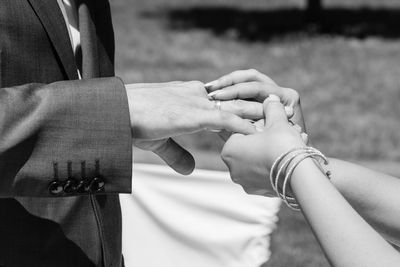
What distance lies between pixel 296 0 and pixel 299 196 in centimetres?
1996

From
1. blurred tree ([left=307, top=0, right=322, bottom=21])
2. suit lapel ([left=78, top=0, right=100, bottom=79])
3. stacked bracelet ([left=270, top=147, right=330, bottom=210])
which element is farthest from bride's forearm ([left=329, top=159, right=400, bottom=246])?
blurred tree ([left=307, top=0, right=322, bottom=21])

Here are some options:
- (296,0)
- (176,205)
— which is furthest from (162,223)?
(296,0)

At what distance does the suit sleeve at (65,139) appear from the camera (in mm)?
1935

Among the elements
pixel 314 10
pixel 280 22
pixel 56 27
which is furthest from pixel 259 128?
pixel 280 22

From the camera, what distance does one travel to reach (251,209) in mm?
3727

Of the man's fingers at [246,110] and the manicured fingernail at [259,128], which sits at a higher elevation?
the man's fingers at [246,110]

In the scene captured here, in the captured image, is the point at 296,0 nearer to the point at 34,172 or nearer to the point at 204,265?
the point at 204,265

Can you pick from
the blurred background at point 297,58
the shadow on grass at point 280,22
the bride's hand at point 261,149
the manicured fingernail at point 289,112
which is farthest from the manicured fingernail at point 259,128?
the shadow on grass at point 280,22

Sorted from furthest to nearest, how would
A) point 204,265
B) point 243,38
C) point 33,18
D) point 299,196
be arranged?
point 243,38 < point 204,265 < point 33,18 < point 299,196

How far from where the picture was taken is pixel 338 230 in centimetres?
180

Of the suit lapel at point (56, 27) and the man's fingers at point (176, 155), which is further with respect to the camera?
the man's fingers at point (176, 155)

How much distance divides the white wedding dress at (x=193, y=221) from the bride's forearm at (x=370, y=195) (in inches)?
51.6

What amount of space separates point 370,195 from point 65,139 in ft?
3.26

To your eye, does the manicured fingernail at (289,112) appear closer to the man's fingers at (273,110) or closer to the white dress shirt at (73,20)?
the man's fingers at (273,110)
